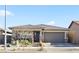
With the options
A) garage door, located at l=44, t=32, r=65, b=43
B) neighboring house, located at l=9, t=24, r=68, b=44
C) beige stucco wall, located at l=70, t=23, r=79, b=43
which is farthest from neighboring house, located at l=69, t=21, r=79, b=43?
garage door, located at l=44, t=32, r=65, b=43

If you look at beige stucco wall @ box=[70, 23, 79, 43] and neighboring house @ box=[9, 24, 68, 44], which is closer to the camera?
beige stucco wall @ box=[70, 23, 79, 43]

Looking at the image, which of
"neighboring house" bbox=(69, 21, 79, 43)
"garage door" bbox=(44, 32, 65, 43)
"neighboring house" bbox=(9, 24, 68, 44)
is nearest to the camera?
"neighboring house" bbox=(69, 21, 79, 43)

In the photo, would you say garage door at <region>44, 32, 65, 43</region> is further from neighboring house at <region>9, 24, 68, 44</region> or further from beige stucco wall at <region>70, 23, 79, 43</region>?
beige stucco wall at <region>70, 23, 79, 43</region>

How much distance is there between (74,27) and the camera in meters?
11.5

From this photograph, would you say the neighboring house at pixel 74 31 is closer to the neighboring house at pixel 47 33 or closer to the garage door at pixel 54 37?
the neighboring house at pixel 47 33

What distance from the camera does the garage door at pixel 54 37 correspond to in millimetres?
11009

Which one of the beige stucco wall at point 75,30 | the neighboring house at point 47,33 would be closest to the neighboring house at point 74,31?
the beige stucco wall at point 75,30

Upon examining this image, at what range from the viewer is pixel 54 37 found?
1131cm

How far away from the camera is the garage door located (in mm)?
11009

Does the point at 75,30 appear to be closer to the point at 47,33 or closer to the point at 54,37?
the point at 54,37
